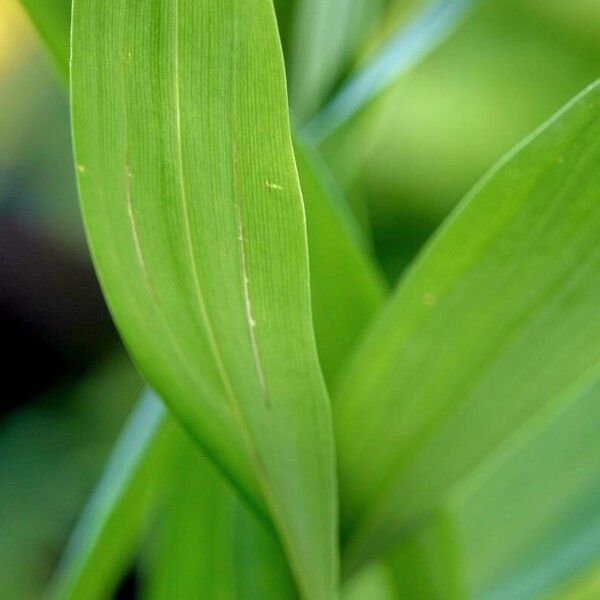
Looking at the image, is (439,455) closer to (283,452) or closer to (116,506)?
(283,452)

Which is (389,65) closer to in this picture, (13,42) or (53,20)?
(53,20)

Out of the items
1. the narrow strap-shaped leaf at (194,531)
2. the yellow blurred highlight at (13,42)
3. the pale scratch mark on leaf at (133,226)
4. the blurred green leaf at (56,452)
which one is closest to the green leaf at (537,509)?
the narrow strap-shaped leaf at (194,531)

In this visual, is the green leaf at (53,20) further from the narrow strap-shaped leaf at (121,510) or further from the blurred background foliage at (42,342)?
the blurred background foliage at (42,342)

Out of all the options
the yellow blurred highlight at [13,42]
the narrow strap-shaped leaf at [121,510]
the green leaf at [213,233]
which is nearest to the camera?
the green leaf at [213,233]

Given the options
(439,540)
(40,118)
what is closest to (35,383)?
(40,118)

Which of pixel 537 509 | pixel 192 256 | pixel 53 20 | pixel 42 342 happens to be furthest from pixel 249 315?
pixel 42 342

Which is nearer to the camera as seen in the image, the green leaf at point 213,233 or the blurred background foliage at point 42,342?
the green leaf at point 213,233

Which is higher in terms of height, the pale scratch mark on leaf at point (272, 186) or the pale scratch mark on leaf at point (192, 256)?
the pale scratch mark on leaf at point (272, 186)
